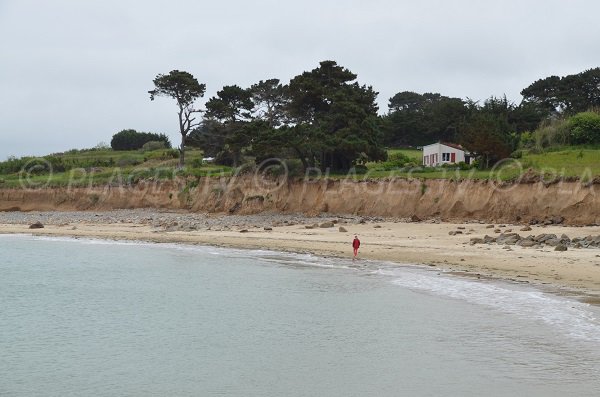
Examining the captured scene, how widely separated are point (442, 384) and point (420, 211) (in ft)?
90.1

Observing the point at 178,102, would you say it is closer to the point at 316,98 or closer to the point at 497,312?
the point at 316,98

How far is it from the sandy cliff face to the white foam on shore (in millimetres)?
12773

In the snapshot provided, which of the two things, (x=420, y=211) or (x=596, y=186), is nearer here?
(x=596, y=186)

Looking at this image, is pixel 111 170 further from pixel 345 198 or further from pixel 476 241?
pixel 476 241

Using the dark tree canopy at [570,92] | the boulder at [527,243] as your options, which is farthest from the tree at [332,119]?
the dark tree canopy at [570,92]

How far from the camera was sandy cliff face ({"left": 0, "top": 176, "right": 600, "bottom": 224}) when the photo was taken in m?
34.5

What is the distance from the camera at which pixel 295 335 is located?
1755 cm

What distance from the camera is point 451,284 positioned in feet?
72.7

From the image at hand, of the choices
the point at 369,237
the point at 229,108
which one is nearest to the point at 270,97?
the point at 229,108

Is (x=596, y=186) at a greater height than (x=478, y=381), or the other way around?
(x=596, y=186)

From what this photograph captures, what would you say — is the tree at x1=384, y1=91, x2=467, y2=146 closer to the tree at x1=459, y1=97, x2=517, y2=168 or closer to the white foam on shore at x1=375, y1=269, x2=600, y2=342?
the tree at x1=459, y1=97, x2=517, y2=168

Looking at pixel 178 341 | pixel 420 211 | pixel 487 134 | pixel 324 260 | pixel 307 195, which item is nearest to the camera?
pixel 178 341

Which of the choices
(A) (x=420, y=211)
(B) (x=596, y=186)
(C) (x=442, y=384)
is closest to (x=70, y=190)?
(A) (x=420, y=211)

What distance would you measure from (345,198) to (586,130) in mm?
20122
